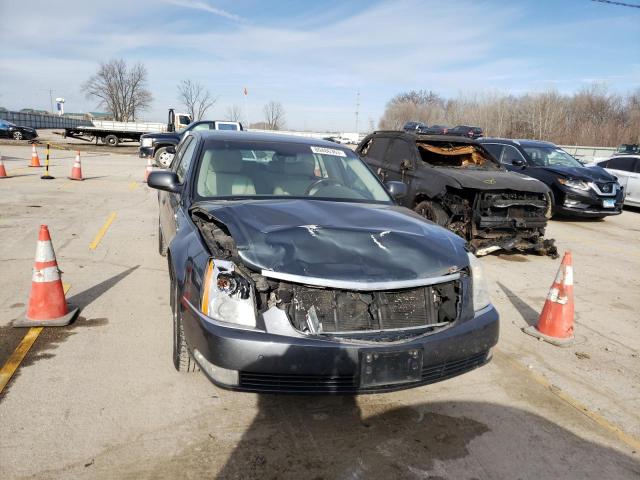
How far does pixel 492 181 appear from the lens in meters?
6.84

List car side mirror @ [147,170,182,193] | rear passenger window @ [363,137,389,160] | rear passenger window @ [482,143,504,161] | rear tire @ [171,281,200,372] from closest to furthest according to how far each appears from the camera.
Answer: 1. rear tire @ [171,281,200,372]
2. car side mirror @ [147,170,182,193]
3. rear passenger window @ [363,137,389,160]
4. rear passenger window @ [482,143,504,161]

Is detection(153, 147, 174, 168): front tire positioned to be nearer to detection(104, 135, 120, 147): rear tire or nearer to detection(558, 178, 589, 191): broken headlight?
detection(558, 178, 589, 191): broken headlight

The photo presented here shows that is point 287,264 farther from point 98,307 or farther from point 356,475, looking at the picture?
point 98,307

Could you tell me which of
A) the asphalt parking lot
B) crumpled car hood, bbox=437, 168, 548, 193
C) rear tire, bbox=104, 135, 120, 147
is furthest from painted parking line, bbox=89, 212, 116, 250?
rear tire, bbox=104, 135, 120, 147

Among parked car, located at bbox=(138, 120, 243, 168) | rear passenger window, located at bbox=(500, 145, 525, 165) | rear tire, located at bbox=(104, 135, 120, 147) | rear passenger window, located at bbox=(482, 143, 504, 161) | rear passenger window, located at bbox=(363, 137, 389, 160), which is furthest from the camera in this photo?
rear tire, located at bbox=(104, 135, 120, 147)

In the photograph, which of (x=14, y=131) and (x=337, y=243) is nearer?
(x=337, y=243)

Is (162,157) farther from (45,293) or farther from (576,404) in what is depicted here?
(576,404)

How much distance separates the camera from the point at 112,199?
10477 millimetres

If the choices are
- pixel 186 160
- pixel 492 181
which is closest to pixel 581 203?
pixel 492 181

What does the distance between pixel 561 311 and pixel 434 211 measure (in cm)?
322

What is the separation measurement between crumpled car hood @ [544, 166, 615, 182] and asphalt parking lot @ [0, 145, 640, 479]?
20.3 feet

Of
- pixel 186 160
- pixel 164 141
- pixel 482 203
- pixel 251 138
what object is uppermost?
pixel 164 141

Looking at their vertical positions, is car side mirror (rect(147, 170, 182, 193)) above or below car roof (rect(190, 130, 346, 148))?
below

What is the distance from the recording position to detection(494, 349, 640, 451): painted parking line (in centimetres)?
287
